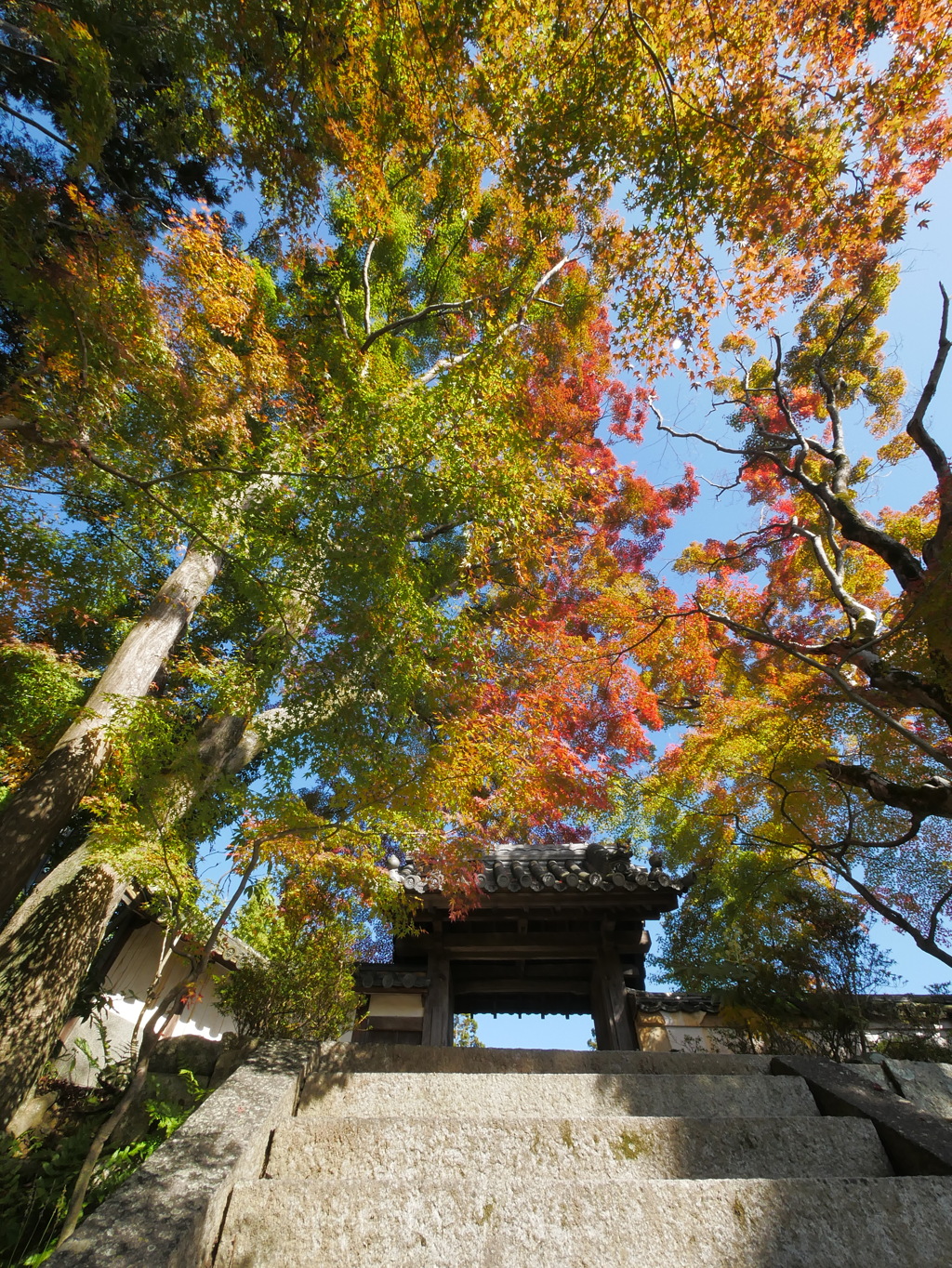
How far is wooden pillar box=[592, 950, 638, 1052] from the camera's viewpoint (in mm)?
6859

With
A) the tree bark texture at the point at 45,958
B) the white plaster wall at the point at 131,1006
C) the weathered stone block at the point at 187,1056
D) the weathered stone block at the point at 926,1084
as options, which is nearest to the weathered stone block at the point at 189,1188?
the weathered stone block at the point at 187,1056

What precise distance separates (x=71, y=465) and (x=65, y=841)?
22.1 ft

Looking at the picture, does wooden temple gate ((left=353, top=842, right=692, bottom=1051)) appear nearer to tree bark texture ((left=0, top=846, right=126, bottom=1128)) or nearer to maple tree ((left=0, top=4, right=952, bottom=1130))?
maple tree ((left=0, top=4, right=952, bottom=1130))

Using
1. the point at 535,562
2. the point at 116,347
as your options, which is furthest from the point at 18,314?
the point at 535,562

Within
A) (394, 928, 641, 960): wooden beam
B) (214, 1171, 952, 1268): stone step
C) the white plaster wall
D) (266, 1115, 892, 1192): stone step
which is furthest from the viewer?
the white plaster wall

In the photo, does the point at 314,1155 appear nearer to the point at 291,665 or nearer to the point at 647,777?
the point at 291,665

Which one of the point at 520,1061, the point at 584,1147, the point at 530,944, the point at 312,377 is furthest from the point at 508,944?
the point at 312,377

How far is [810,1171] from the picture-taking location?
Result: 276 centimetres

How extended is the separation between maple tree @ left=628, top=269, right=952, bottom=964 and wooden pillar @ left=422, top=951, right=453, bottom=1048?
14.4ft

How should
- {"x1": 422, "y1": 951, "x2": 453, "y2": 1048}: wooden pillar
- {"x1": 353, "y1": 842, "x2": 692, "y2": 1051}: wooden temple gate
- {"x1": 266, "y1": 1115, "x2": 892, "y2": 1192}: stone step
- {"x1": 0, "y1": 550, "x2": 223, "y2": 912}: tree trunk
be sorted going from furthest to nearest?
{"x1": 422, "y1": 951, "x2": 453, "y2": 1048}: wooden pillar → {"x1": 353, "y1": 842, "x2": 692, "y2": 1051}: wooden temple gate → {"x1": 0, "y1": 550, "x2": 223, "y2": 912}: tree trunk → {"x1": 266, "y1": 1115, "x2": 892, "y2": 1192}: stone step

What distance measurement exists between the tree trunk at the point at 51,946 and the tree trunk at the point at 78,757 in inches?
12.9

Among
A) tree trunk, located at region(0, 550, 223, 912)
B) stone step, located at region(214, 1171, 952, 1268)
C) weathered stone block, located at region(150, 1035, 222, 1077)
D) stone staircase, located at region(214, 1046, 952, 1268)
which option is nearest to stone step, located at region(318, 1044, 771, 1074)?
stone staircase, located at region(214, 1046, 952, 1268)

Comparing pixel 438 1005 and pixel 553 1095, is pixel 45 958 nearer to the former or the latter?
pixel 438 1005

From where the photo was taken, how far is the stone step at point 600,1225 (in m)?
2.09
